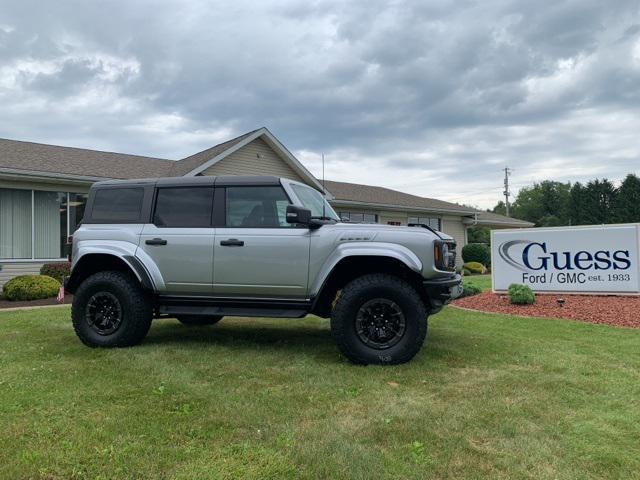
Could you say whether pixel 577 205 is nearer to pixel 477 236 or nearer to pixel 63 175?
pixel 477 236

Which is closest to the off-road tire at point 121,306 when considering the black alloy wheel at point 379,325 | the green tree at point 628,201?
the black alloy wheel at point 379,325

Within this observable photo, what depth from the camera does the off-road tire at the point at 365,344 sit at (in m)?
4.91

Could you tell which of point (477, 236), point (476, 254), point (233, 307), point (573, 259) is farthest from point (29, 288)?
point (477, 236)

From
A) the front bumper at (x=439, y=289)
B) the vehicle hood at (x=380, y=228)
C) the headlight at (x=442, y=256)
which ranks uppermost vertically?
the vehicle hood at (x=380, y=228)

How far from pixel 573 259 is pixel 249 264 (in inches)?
305

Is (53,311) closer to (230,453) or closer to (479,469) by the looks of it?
(230,453)

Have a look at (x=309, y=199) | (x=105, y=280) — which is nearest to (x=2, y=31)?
(x=105, y=280)

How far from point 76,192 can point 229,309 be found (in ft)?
33.2

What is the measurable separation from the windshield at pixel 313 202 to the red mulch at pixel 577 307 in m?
4.87

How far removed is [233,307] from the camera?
5.49 metres

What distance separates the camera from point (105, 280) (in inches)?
224

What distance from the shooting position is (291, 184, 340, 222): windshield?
18.7 feet

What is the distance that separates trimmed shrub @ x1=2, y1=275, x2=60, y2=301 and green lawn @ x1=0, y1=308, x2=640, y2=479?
5557 mm

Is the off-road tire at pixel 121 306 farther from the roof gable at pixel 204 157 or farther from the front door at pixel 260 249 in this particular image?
the roof gable at pixel 204 157
